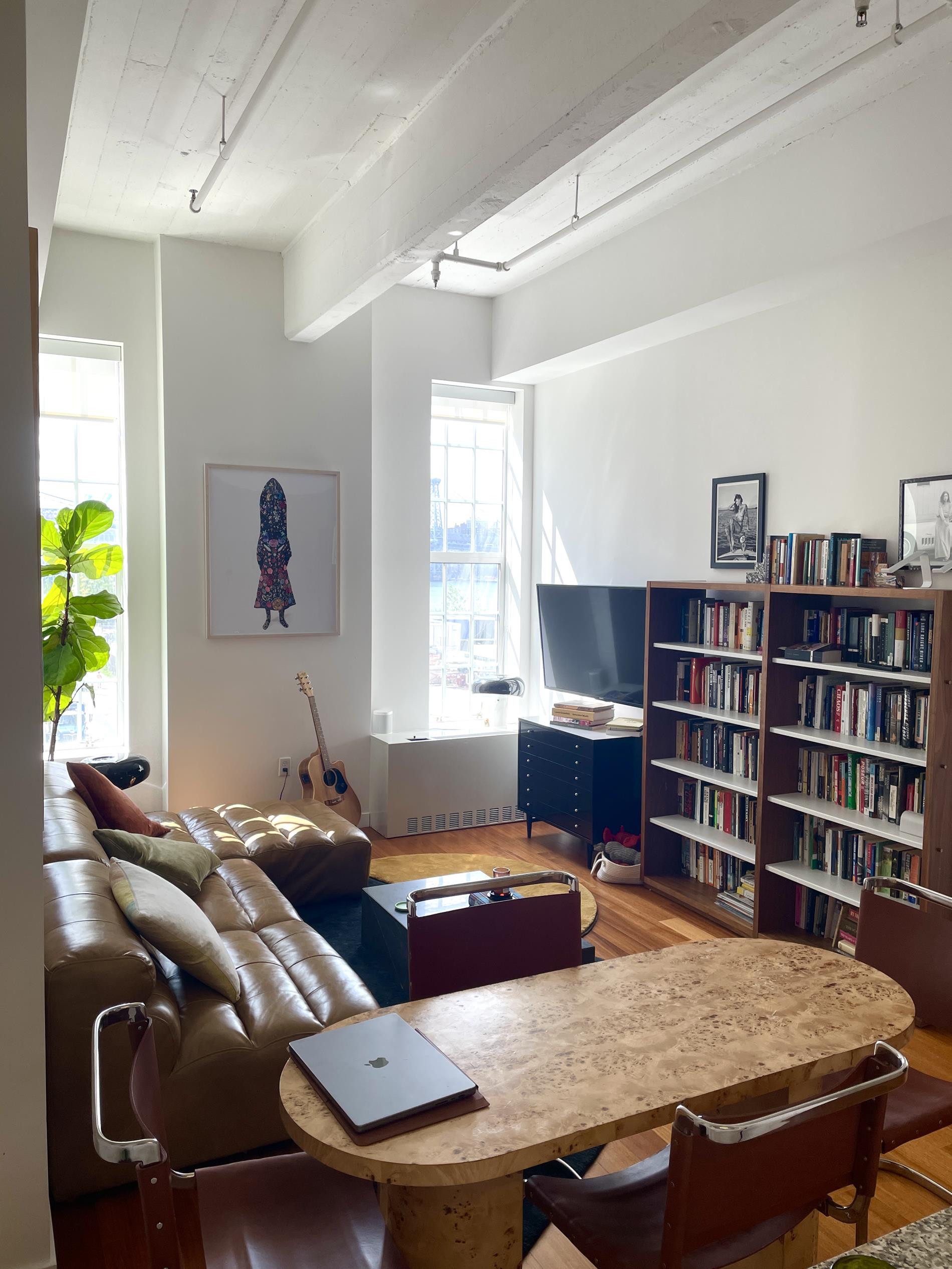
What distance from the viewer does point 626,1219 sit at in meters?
1.68

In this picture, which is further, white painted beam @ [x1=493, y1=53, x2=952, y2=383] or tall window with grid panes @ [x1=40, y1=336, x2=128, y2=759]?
tall window with grid panes @ [x1=40, y1=336, x2=128, y2=759]

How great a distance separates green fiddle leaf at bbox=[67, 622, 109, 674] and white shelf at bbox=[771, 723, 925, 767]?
3.46 metres

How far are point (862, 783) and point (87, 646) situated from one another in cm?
385

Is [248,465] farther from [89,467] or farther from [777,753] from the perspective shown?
[777,753]

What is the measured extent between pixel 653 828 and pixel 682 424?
7.26ft

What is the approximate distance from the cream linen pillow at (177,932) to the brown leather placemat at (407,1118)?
1.13 metres

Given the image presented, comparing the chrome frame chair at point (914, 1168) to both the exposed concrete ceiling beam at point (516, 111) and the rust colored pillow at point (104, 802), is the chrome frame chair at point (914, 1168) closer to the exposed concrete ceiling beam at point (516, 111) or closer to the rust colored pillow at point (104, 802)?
the exposed concrete ceiling beam at point (516, 111)

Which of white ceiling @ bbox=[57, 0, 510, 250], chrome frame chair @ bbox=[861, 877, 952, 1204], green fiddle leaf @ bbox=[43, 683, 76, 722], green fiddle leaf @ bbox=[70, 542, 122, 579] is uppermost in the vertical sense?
white ceiling @ bbox=[57, 0, 510, 250]

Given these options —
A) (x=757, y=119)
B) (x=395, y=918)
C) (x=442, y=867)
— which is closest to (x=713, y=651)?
(x=442, y=867)

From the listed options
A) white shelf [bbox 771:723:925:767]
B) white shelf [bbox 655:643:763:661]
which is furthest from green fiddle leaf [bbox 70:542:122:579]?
white shelf [bbox 771:723:925:767]

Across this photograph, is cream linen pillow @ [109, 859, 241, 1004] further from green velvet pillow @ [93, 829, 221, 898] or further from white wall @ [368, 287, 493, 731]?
white wall @ [368, 287, 493, 731]

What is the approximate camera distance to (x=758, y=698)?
4.29 metres

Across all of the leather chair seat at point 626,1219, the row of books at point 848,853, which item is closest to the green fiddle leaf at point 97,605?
the row of books at point 848,853

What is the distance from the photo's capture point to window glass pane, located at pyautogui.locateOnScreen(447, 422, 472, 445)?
21.1 feet
